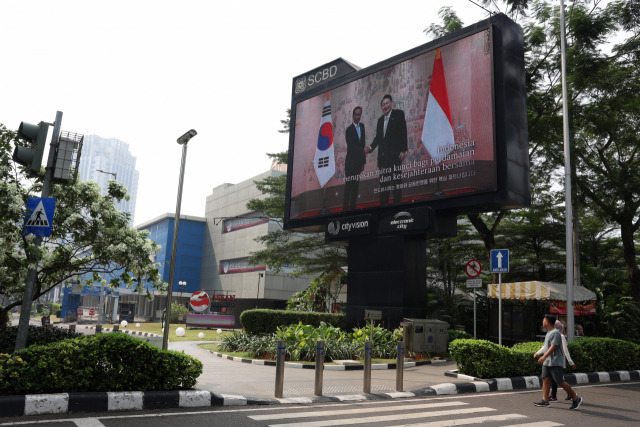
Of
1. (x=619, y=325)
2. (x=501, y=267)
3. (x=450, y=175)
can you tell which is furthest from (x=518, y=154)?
(x=619, y=325)

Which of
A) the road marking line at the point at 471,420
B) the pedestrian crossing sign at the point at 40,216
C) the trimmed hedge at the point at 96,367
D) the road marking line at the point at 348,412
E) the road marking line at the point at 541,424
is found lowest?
the road marking line at the point at 348,412

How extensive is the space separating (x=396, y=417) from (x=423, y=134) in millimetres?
10460

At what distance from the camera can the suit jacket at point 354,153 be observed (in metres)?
17.8

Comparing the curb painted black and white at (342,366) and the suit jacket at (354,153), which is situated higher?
the suit jacket at (354,153)

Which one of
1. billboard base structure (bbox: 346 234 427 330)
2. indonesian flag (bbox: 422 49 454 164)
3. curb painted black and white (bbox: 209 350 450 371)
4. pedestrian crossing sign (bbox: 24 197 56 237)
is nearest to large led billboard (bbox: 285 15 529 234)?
indonesian flag (bbox: 422 49 454 164)

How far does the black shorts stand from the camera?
8969mm

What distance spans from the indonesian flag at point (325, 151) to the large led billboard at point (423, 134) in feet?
0.14

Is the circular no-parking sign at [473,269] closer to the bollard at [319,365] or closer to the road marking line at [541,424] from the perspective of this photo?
the bollard at [319,365]

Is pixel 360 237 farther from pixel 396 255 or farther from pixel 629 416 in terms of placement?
pixel 629 416

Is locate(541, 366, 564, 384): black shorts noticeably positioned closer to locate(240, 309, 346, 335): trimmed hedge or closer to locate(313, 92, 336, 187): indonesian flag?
locate(313, 92, 336, 187): indonesian flag

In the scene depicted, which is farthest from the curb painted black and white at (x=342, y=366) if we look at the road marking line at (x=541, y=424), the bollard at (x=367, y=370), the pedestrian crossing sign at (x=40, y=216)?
the pedestrian crossing sign at (x=40, y=216)

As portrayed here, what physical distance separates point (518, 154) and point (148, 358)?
11.2m

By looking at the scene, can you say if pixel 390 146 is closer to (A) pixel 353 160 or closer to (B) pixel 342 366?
(A) pixel 353 160

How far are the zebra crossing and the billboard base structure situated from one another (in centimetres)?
790
